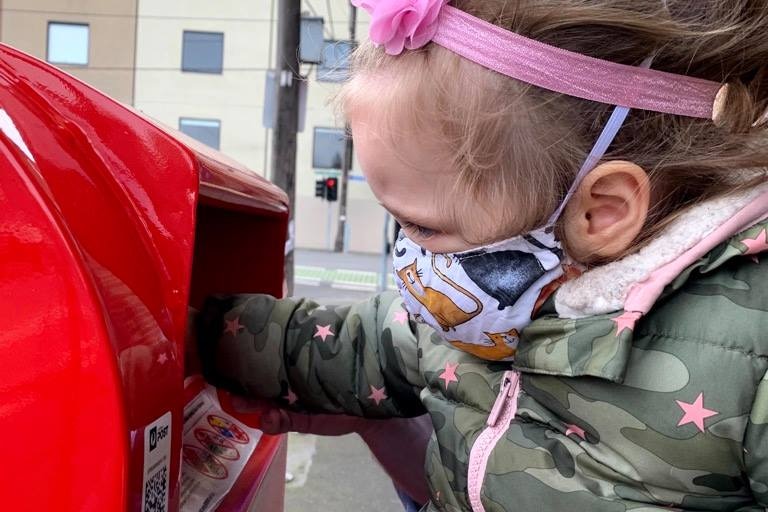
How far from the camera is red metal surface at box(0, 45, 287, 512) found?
631 mm

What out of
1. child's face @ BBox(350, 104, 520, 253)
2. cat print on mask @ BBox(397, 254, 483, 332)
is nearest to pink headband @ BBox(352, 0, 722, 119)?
child's face @ BBox(350, 104, 520, 253)

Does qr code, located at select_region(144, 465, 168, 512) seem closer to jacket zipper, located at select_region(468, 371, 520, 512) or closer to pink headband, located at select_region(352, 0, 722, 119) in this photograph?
jacket zipper, located at select_region(468, 371, 520, 512)

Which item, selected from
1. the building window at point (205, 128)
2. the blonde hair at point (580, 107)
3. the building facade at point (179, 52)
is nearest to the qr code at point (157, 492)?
the blonde hair at point (580, 107)

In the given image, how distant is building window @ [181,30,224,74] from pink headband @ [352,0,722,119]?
685 inches

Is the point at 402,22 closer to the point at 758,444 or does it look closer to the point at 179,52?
the point at 758,444

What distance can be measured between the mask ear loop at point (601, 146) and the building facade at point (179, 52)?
50.9 feet

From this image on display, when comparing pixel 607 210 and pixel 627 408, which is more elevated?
pixel 607 210

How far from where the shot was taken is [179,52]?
55.6 ft

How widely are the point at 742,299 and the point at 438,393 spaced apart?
0.45m

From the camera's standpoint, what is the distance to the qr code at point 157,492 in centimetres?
70

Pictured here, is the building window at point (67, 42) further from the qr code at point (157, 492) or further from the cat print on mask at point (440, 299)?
the qr code at point (157, 492)

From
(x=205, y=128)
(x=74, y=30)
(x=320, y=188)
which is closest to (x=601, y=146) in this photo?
(x=320, y=188)

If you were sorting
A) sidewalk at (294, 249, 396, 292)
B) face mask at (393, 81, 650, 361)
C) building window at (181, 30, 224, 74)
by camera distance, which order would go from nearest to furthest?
face mask at (393, 81, 650, 361) < sidewalk at (294, 249, 396, 292) < building window at (181, 30, 224, 74)

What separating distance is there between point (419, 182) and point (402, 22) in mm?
193
